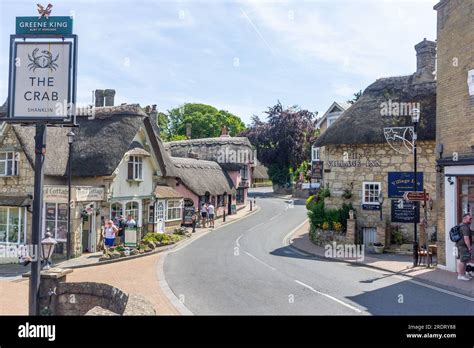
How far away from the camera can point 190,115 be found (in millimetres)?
71812

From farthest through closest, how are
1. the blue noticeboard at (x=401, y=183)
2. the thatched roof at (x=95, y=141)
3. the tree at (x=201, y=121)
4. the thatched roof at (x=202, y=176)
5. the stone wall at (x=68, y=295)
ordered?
the tree at (x=201, y=121)
the thatched roof at (x=202, y=176)
the thatched roof at (x=95, y=141)
the blue noticeboard at (x=401, y=183)
the stone wall at (x=68, y=295)

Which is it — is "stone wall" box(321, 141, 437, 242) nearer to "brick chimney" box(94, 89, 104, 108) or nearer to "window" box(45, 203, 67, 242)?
"window" box(45, 203, 67, 242)

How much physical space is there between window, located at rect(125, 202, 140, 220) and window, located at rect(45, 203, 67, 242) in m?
3.90

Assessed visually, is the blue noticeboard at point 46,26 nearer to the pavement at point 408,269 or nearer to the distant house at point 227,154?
the pavement at point 408,269

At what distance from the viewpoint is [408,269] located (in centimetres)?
1366

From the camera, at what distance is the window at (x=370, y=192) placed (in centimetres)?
1917

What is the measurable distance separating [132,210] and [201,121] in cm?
4905

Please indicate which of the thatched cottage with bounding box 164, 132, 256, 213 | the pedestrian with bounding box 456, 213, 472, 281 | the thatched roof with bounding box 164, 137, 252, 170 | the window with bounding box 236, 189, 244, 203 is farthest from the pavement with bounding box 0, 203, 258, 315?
the window with bounding box 236, 189, 244, 203

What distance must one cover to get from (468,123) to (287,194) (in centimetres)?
4143

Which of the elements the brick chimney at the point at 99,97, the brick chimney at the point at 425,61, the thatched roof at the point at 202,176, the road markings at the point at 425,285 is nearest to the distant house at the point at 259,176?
the thatched roof at the point at 202,176

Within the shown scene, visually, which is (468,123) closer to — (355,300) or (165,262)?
(355,300)

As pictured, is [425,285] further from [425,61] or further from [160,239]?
[425,61]
